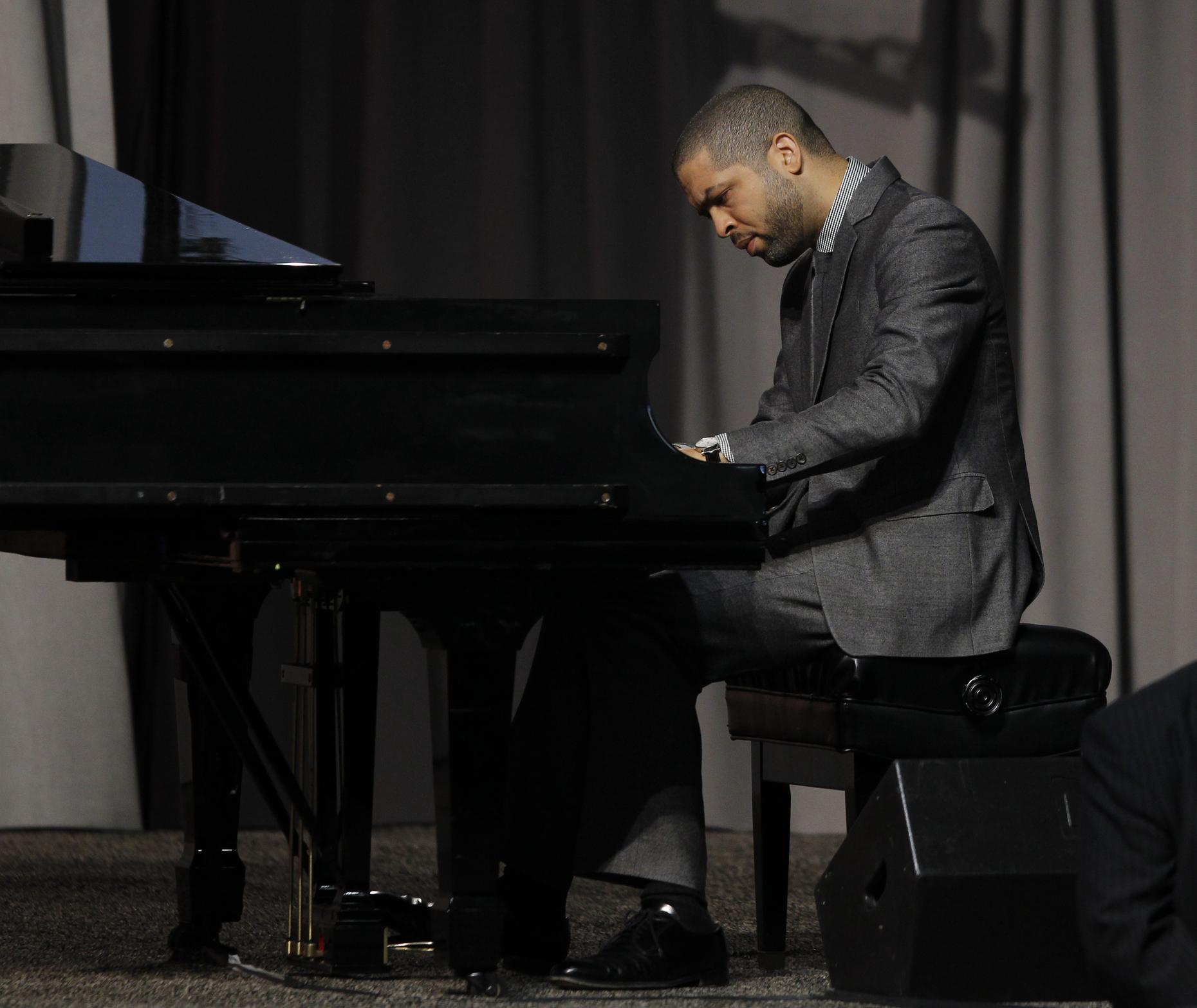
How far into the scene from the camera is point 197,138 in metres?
3.96

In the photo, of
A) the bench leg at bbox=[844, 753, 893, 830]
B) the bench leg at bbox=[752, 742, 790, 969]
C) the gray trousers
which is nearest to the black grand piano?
the gray trousers

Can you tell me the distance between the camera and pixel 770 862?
2.35 m

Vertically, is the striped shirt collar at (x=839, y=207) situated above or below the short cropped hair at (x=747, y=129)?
below

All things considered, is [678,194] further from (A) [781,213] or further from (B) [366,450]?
(B) [366,450]

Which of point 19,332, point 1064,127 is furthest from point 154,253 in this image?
point 1064,127

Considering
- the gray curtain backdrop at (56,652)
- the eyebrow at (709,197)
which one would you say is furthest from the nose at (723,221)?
the gray curtain backdrop at (56,652)

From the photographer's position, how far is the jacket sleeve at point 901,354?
2.06 m

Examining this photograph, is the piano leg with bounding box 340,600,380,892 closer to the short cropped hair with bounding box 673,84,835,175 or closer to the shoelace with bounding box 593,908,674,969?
the shoelace with bounding box 593,908,674,969

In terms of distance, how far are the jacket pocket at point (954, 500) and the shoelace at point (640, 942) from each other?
593 millimetres

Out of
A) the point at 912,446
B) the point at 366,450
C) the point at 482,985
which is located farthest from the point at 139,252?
the point at 912,446

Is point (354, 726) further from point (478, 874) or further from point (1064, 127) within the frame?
point (1064, 127)

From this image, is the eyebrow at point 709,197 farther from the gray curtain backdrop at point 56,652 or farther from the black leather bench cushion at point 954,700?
the gray curtain backdrop at point 56,652

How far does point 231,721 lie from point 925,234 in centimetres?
108

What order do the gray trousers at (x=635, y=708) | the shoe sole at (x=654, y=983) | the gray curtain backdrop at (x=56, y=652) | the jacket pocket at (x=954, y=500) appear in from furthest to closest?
1. the gray curtain backdrop at (x=56, y=652)
2. the jacket pocket at (x=954, y=500)
3. the gray trousers at (x=635, y=708)
4. the shoe sole at (x=654, y=983)
